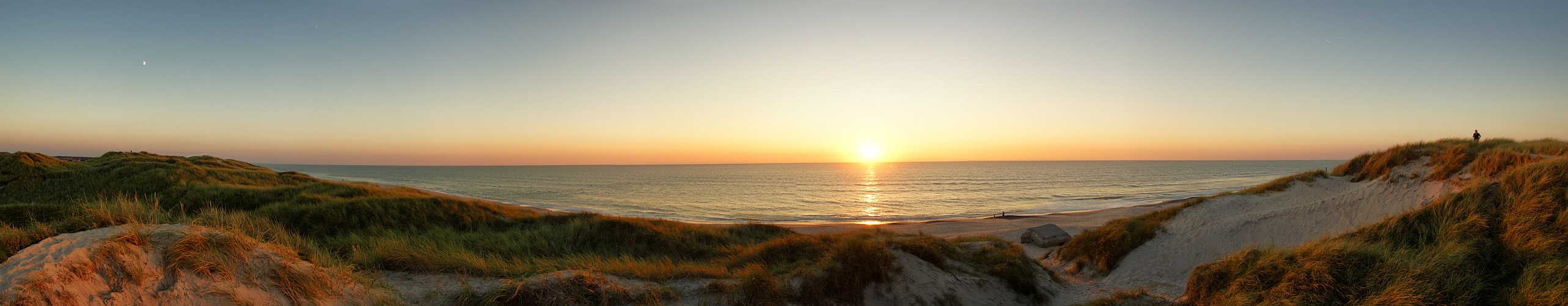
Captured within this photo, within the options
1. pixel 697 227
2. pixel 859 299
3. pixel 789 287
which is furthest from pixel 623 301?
pixel 697 227

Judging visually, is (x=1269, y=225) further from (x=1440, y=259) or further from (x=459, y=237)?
(x=459, y=237)

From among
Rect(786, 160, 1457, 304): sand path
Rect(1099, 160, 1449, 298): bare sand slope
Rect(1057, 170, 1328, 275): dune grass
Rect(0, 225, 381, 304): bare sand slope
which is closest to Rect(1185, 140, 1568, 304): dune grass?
Rect(786, 160, 1457, 304): sand path

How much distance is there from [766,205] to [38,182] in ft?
129

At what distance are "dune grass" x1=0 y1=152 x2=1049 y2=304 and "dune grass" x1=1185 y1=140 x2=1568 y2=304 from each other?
357cm

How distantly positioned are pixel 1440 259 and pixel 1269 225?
8026mm

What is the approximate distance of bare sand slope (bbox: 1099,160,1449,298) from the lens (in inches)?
538

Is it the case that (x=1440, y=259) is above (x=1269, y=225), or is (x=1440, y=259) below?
above

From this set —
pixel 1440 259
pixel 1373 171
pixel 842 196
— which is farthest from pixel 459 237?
pixel 842 196

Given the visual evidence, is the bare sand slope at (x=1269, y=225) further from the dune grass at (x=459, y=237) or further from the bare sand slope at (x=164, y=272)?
the bare sand slope at (x=164, y=272)

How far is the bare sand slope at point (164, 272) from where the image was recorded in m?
4.58

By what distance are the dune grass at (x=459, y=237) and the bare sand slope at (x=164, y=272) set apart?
7 cm

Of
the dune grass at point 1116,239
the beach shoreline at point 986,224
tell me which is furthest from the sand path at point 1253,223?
the beach shoreline at point 986,224

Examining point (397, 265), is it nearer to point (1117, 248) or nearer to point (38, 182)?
point (1117, 248)

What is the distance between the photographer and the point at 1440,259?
7.68m
